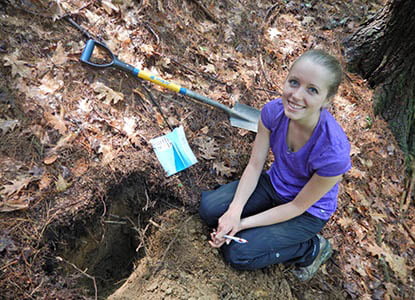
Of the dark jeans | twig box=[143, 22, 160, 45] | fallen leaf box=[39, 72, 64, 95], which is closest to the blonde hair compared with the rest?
the dark jeans

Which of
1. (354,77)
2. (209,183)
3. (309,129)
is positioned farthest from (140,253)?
(354,77)

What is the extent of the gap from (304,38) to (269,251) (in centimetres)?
306

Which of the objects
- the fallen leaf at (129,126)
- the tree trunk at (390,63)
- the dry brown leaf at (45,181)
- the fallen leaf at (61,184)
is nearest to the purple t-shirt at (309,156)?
the fallen leaf at (129,126)

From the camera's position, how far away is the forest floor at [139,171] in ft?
7.47

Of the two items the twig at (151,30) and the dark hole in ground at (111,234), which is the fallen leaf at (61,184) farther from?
the twig at (151,30)

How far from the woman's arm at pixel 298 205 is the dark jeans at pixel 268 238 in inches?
3.2

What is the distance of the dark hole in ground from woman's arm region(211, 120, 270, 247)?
510 mm

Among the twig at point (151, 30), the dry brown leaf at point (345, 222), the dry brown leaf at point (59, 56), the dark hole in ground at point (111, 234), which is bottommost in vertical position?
the dark hole in ground at point (111, 234)

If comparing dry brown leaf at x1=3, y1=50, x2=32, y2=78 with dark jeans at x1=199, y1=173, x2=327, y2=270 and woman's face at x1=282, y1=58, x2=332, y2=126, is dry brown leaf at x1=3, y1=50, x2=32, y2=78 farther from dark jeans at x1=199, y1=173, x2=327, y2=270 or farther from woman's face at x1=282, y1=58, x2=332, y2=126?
woman's face at x1=282, y1=58, x2=332, y2=126

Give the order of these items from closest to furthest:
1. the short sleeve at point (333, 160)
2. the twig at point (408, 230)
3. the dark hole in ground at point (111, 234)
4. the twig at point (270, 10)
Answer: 1. the short sleeve at point (333, 160)
2. the dark hole in ground at point (111, 234)
3. the twig at point (408, 230)
4. the twig at point (270, 10)

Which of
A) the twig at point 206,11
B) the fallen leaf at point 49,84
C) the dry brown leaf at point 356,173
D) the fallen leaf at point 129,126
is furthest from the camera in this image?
the twig at point 206,11

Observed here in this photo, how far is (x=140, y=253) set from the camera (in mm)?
2699

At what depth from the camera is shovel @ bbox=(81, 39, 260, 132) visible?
283 cm

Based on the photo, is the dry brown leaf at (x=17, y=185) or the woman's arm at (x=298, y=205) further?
the dry brown leaf at (x=17, y=185)
